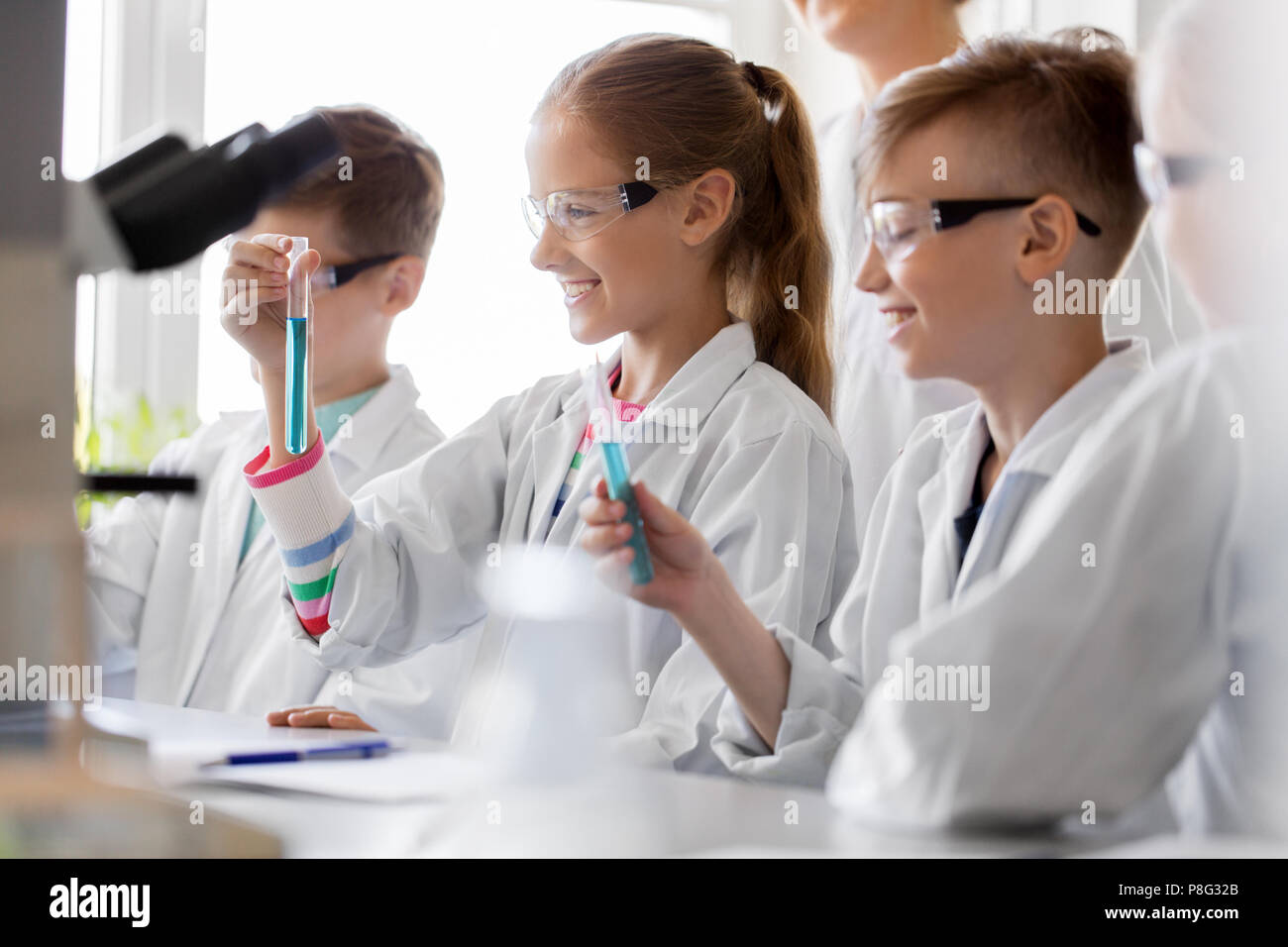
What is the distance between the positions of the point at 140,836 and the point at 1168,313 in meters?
0.98

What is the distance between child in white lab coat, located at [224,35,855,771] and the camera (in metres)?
1.07

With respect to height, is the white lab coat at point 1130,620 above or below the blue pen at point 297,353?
below

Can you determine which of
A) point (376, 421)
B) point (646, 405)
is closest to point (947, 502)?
point (646, 405)

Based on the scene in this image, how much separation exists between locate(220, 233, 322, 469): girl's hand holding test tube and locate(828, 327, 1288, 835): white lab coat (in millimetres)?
639

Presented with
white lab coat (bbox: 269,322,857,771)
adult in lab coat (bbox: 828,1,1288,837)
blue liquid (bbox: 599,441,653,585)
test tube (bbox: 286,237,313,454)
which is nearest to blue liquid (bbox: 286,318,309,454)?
test tube (bbox: 286,237,313,454)

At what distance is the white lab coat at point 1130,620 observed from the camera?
53 centimetres

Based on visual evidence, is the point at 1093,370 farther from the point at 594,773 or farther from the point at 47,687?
the point at 47,687

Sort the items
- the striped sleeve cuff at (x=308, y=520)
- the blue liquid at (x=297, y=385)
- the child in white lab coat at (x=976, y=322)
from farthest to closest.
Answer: the striped sleeve cuff at (x=308, y=520) < the blue liquid at (x=297, y=385) < the child in white lab coat at (x=976, y=322)

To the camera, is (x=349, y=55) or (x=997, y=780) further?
(x=349, y=55)

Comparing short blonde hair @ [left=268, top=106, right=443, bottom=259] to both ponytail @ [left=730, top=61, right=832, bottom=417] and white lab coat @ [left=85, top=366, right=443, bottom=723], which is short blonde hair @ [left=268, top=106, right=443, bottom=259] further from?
ponytail @ [left=730, top=61, right=832, bottom=417]

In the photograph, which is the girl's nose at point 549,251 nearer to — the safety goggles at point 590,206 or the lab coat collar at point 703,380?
the safety goggles at point 590,206

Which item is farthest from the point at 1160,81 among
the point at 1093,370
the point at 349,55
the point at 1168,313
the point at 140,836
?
the point at 349,55

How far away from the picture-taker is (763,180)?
127cm

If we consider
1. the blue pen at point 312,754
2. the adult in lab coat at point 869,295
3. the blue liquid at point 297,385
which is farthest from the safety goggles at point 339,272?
the blue pen at point 312,754
